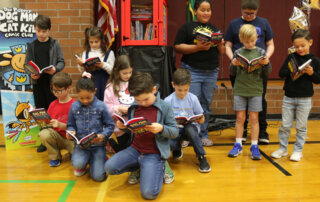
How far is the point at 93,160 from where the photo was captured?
2.64 metres

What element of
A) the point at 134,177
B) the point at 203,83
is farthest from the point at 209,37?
the point at 134,177

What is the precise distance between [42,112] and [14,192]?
2.26 feet

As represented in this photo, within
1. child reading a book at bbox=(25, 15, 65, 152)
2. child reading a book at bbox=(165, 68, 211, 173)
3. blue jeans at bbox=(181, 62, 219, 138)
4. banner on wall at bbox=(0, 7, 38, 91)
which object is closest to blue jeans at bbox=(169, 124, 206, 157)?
child reading a book at bbox=(165, 68, 211, 173)

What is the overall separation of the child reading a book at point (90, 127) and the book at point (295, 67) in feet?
5.73

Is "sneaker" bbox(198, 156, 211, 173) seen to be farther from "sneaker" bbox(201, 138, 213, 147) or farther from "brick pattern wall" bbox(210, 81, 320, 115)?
"brick pattern wall" bbox(210, 81, 320, 115)

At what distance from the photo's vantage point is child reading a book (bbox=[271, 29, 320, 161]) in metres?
2.76

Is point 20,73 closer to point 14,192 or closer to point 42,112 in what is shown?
point 42,112

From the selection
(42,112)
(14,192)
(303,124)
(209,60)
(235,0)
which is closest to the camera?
(14,192)

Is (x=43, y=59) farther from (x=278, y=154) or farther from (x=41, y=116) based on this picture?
(x=278, y=154)

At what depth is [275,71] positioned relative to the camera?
5.54m

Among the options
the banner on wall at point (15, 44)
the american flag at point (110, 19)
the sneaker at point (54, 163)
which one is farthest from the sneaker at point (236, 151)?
the banner on wall at point (15, 44)

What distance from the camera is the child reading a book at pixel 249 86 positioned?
2.95m

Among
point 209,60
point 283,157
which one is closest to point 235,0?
point 209,60

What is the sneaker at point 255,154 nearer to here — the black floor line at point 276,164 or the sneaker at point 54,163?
the black floor line at point 276,164
